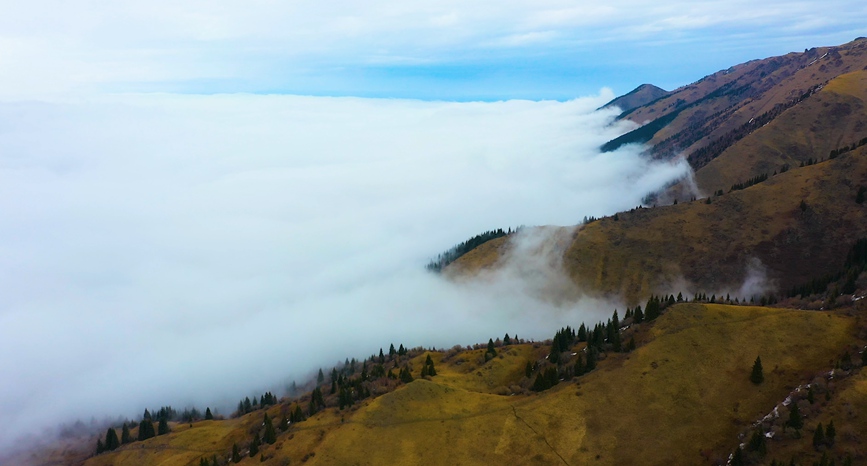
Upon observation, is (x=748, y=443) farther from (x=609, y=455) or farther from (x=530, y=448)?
(x=530, y=448)

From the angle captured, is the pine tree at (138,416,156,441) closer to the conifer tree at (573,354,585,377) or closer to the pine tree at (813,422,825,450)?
the conifer tree at (573,354,585,377)

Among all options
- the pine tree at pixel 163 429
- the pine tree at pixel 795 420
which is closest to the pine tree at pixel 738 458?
the pine tree at pixel 795 420

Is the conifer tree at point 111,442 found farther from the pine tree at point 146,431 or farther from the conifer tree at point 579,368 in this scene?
the conifer tree at point 579,368

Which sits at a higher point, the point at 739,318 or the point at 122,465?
the point at 739,318

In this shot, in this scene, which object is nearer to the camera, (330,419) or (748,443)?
(748,443)

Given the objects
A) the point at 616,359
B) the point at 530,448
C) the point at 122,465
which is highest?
the point at 616,359

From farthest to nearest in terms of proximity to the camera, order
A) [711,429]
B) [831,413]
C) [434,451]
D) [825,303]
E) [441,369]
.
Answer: [441,369], [825,303], [434,451], [711,429], [831,413]

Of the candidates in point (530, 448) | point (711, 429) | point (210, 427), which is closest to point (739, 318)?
point (711, 429)
